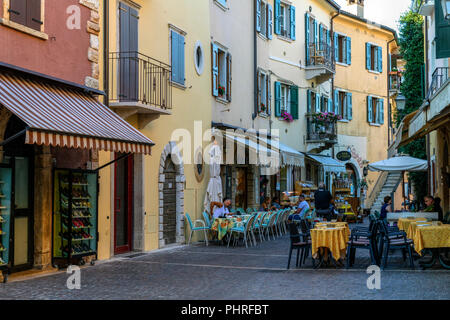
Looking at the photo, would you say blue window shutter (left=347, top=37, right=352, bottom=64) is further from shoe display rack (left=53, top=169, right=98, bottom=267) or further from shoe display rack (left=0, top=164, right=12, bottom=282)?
shoe display rack (left=0, top=164, right=12, bottom=282)

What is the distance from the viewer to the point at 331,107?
30.5 m

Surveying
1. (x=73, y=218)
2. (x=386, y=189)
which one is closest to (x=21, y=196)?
(x=73, y=218)

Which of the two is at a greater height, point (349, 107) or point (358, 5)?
point (358, 5)

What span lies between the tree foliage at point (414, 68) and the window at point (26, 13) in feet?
59.4

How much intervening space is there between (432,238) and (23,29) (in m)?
7.72

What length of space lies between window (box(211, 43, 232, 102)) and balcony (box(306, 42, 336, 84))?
26.9 feet

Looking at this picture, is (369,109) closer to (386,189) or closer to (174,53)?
(386,189)

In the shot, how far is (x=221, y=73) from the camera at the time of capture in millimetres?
19688

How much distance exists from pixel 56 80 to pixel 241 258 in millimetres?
5516

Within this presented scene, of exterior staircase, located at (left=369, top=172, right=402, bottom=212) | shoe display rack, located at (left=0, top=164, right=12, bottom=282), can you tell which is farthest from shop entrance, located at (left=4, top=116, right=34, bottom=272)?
exterior staircase, located at (left=369, top=172, right=402, bottom=212)

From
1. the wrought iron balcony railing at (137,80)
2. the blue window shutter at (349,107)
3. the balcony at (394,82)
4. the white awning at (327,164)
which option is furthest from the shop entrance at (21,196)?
the balcony at (394,82)

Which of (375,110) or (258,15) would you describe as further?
(375,110)

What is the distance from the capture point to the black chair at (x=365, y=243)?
432 inches

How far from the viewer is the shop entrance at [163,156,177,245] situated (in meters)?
15.7
